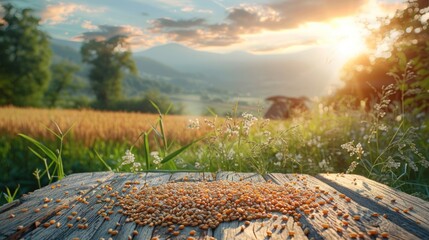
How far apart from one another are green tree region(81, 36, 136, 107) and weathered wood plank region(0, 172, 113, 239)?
3445 centimetres

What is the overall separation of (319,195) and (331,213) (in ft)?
1.23

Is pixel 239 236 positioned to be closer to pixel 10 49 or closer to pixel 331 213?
pixel 331 213

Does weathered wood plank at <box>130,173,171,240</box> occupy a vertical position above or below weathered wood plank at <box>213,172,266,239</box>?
below

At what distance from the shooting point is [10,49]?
3350 cm

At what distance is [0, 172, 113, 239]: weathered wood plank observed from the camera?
260 cm

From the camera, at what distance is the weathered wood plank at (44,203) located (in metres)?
2.60

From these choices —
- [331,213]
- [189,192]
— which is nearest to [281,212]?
[331,213]

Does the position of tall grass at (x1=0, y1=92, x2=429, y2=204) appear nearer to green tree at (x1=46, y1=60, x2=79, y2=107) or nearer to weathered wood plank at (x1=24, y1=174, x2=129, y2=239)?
weathered wood plank at (x1=24, y1=174, x2=129, y2=239)

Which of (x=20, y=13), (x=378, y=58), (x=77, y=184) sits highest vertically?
(x=20, y=13)

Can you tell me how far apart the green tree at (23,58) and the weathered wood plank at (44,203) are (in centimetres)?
3120

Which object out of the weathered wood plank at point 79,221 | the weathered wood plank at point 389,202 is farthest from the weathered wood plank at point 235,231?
the weathered wood plank at point 389,202

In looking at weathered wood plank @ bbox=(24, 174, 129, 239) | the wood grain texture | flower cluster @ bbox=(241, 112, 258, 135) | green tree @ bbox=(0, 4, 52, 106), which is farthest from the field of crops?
green tree @ bbox=(0, 4, 52, 106)

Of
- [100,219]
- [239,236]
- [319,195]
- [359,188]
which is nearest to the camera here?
[239,236]

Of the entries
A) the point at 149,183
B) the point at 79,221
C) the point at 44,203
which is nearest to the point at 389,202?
the point at 149,183
